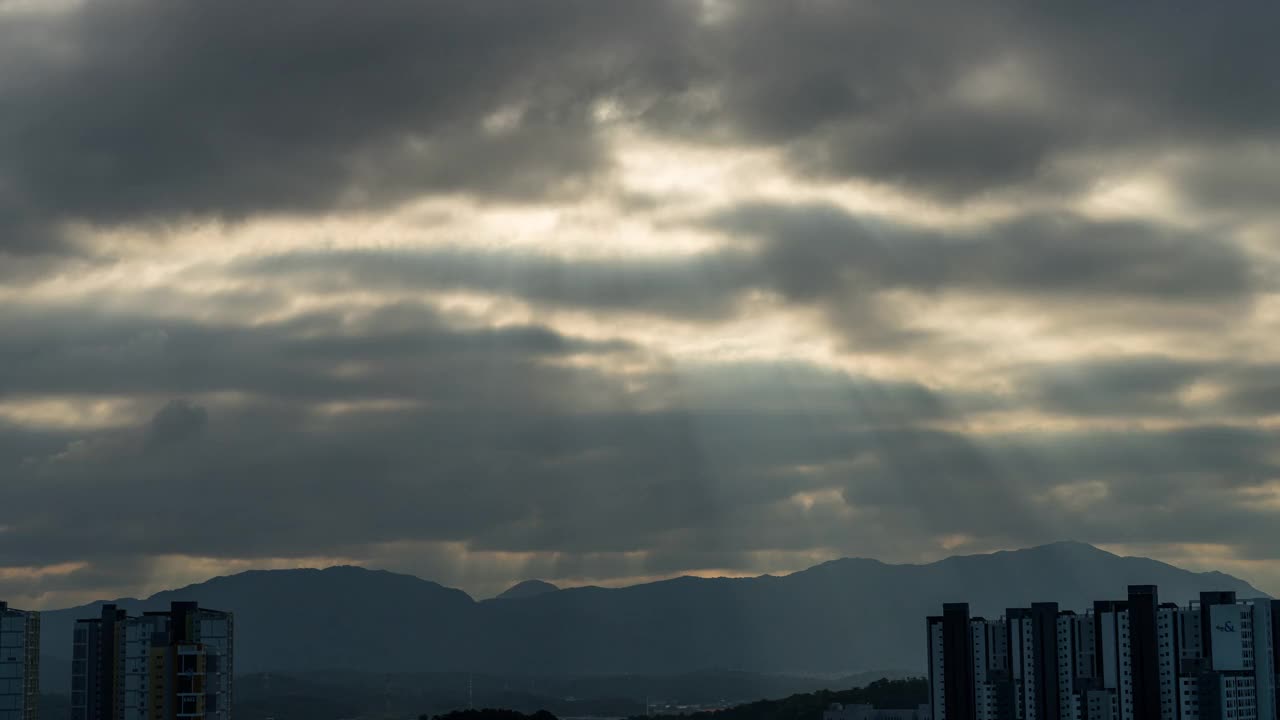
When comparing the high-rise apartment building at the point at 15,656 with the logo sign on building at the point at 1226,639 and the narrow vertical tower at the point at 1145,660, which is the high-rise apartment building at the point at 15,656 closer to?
the narrow vertical tower at the point at 1145,660

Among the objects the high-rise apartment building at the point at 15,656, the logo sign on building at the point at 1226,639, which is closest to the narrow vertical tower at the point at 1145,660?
the logo sign on building at the point at 1226,639

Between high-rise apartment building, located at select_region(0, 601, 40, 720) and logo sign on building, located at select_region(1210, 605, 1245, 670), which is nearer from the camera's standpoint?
logo sign on building, located at select_region(1210, 605, 1245, 670)

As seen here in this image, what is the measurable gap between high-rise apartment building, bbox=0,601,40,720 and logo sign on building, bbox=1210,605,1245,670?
140 metres

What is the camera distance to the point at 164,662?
134 metres

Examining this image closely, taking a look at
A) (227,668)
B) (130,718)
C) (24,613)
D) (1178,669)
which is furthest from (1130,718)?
(24,613)

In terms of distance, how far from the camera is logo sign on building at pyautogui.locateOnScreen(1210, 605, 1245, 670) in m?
186

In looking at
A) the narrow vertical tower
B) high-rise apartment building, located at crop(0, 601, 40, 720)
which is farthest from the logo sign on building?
high-rise apartment building, located at crop(0, 601, 40, 720)

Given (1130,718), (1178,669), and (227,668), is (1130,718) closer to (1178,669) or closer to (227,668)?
(1178,669)

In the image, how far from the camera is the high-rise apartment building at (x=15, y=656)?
193000 mm

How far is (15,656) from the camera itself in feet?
645

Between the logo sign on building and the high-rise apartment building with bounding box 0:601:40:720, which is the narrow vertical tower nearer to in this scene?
the logo sign on building

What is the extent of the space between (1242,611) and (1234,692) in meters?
9.39

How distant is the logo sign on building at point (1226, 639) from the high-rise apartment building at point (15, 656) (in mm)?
139760

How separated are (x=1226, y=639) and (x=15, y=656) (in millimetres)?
144501
